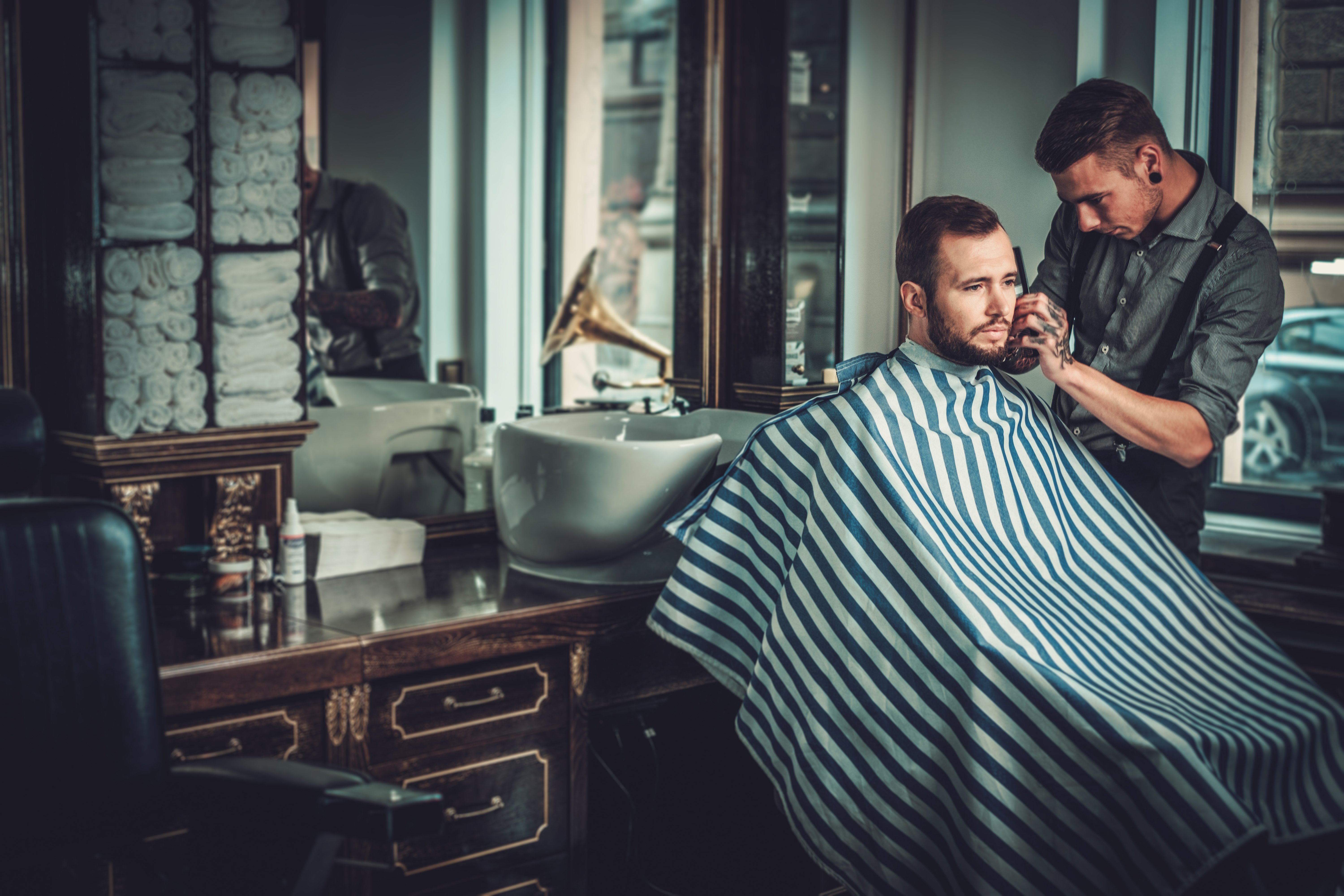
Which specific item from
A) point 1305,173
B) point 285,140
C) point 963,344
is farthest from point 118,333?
point 1305,173

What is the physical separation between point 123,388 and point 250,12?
725mm

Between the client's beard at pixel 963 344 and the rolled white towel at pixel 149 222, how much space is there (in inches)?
51.6

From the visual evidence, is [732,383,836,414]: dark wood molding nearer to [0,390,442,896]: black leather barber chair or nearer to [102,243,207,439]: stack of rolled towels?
[102,243,207,439]: stack of rolled towels

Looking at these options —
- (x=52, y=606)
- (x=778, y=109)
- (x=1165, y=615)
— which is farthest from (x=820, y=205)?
(x=52, y=606)

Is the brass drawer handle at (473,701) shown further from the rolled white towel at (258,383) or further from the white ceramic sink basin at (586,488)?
the rolled white towel at (258,383)

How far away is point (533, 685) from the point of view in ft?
6.46

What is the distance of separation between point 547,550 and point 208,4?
1.16m

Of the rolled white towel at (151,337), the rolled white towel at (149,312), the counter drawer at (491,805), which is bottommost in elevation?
the counter drawer at (491,805)

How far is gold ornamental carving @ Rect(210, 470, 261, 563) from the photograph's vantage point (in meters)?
2.08

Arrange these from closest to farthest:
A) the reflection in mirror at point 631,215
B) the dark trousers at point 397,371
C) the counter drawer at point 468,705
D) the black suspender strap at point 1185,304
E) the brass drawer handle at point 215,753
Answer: the brass drawer handle at point 215,753 → the black suspender strap at point 1185,304 → the counter drawer at point 468,705 → the dark trousers at point 397,371 → the reflection in mirror at point 631,215

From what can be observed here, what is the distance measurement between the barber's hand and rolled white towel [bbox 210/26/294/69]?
142cm

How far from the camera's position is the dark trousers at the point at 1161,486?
183 cm

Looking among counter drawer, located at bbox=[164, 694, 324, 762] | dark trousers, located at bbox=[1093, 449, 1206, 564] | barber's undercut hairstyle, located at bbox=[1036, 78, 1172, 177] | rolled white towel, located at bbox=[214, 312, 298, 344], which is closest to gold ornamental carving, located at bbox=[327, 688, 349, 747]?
counter drawer, located at bbox=[164, 694, 324, 762]

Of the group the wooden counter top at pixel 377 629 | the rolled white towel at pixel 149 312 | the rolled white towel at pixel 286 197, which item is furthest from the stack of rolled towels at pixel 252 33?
the wooden counter top at pixel 377 629
